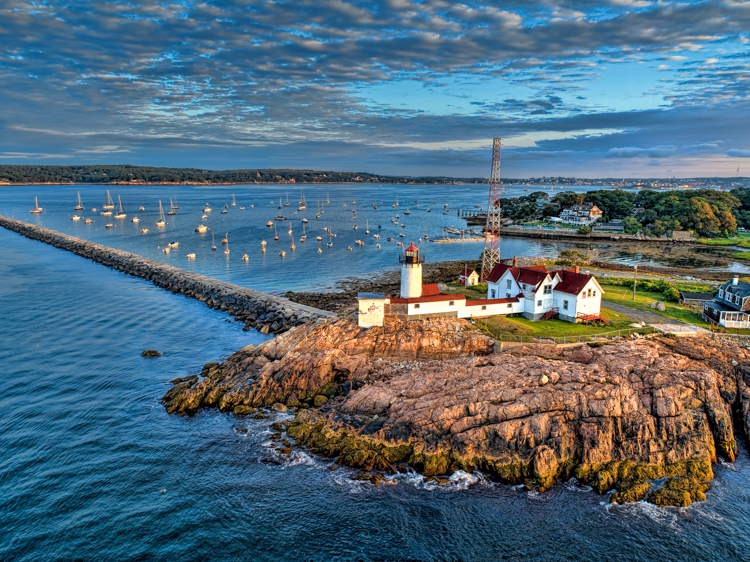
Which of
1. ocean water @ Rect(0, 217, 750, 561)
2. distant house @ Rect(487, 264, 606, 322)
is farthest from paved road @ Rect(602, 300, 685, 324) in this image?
ocean water @ Rect(0, 217, 750, 561)

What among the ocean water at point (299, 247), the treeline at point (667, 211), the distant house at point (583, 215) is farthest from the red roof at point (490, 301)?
the distant house at point (583, 215)

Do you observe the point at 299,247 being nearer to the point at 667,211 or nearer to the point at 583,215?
the point at 583,215

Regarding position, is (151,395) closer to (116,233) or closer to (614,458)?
(614,458)

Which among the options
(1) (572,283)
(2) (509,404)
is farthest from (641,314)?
(2) (509,404)

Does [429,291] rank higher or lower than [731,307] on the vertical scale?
higher

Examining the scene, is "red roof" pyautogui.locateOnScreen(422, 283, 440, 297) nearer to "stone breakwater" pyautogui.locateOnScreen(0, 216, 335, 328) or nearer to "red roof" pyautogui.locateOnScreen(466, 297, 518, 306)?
"red roof" pyautogui.locateOnScreen(466, 297, 518, 306)
